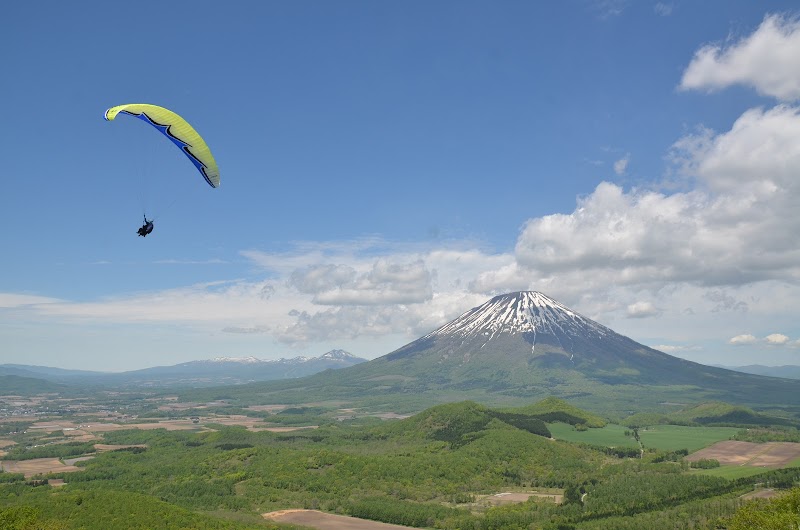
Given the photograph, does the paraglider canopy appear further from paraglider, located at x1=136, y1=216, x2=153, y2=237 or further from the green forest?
the green forest

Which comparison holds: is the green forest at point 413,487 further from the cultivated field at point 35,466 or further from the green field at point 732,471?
the cultivated field at point 35,466

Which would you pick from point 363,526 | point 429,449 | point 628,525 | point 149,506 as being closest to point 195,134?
point 149,506

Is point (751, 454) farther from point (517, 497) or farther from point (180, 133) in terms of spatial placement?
point (180, 133)

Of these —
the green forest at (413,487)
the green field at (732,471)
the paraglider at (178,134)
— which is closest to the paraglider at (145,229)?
the paraglider at (178,134)

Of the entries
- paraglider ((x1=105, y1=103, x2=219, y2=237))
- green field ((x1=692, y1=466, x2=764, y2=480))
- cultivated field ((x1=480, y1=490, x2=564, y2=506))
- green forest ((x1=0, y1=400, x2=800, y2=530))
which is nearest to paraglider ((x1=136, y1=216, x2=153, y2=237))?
paraglider ((x1=105, y1=103, x2=219, y2=237))

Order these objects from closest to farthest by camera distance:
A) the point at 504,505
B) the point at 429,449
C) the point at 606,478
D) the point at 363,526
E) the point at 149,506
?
the point at 149,506 → the point at 363,526 → the point at 504,505 → the point at 606,478 → the point at 429,449

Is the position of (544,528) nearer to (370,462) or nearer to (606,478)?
(606,478)
